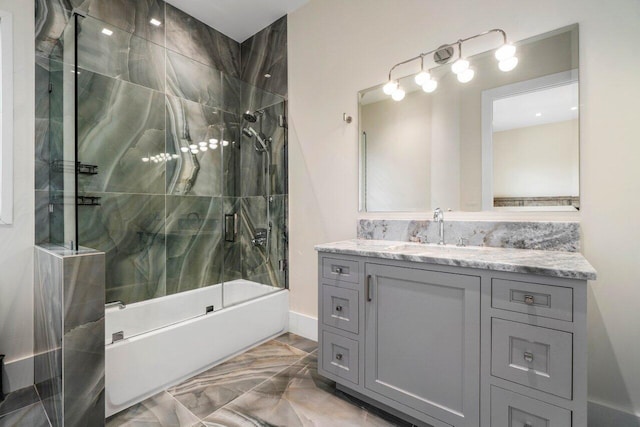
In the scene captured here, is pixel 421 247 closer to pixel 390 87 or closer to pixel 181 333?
pixel 390 87

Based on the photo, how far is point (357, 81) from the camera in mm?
2242

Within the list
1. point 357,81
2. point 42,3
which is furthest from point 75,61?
point 357,81

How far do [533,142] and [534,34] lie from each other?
0.58 m

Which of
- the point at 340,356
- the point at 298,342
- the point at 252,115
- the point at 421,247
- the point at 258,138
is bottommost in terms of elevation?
the point at 298,342

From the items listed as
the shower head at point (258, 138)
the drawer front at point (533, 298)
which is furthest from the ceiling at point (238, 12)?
the drawer front at point (533, 298)

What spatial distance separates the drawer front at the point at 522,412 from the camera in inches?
40.9

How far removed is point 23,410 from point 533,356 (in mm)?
2585

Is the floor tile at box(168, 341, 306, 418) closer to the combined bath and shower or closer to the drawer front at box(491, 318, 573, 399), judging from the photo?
the combined bath and shower

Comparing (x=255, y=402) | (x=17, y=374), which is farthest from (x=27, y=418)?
(x=255, y=402)

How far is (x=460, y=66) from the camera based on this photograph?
1734mm

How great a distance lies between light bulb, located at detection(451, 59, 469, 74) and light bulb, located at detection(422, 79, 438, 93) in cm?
14

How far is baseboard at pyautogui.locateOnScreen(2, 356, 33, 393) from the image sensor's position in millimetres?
1751

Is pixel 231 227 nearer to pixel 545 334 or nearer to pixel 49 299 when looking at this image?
pixel 49 299

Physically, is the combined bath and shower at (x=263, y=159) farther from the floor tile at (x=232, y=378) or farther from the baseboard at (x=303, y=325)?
the floor tile at (x=232, y=378)
